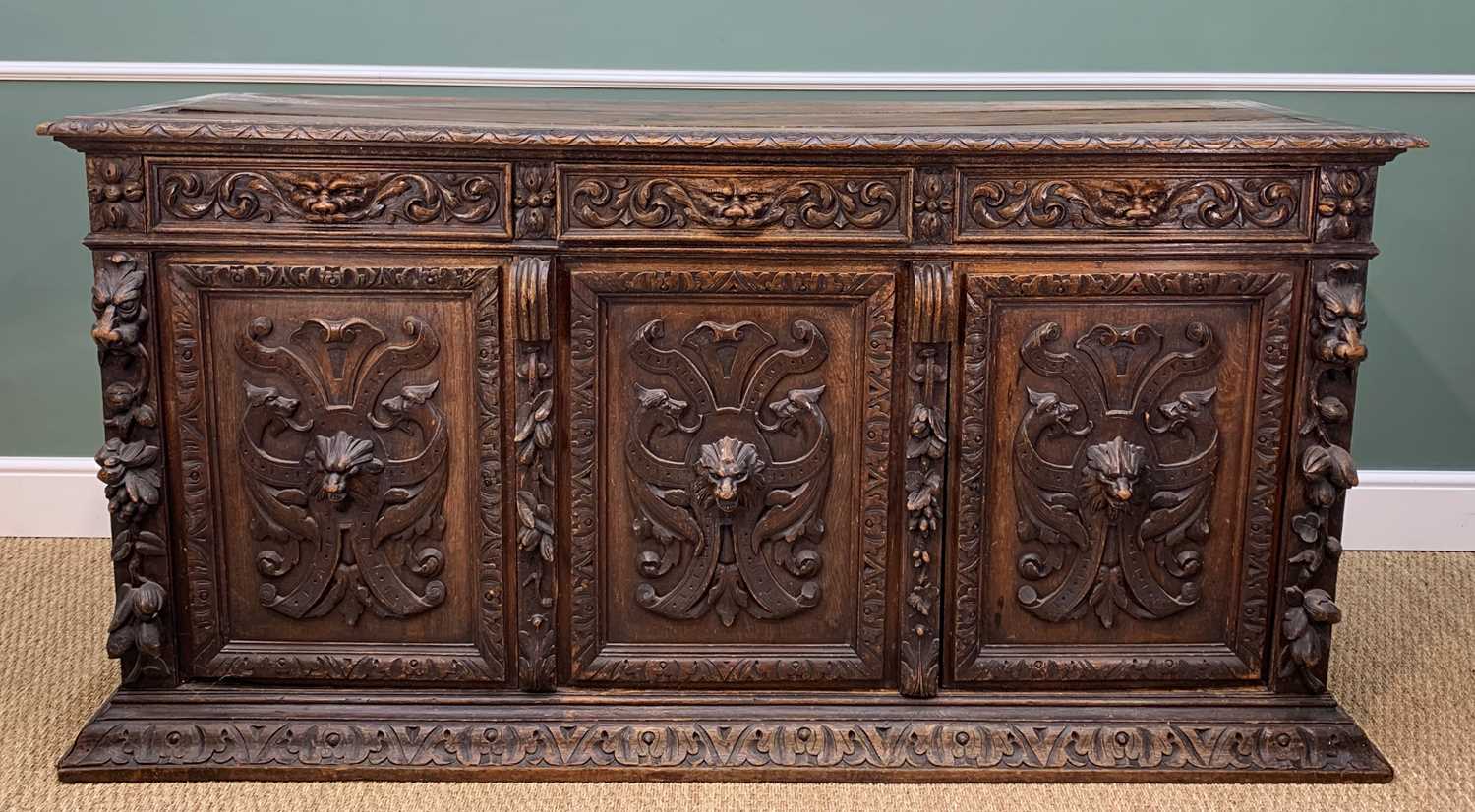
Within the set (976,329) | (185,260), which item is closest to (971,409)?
(976,329)

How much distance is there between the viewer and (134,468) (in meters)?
1.84

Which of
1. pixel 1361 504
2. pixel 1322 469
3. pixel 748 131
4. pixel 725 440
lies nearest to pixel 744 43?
pixel 748 131

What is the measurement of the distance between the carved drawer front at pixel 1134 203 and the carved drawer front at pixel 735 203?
0.10 metres

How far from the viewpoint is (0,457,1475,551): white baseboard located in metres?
2.69

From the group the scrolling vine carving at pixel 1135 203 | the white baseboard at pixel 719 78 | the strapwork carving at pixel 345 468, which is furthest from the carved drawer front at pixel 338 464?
the white baseboard at pixel 719 78

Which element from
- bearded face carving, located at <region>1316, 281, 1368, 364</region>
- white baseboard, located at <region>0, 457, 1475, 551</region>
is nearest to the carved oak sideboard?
bearded face carving, located at <region>1316, 281, 1368, 364</region>

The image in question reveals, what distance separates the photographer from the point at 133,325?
1782 mm

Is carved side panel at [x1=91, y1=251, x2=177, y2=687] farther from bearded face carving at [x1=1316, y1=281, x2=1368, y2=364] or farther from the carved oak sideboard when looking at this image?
bearded face carving at [x1=1316, y1=281, x2=1368, y2=364]

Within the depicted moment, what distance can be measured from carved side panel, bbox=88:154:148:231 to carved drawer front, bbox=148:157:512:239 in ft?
0.06

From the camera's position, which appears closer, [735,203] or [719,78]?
[735,203]

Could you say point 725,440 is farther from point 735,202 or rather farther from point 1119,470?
point 1119,470

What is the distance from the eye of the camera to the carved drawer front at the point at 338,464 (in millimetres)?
1810

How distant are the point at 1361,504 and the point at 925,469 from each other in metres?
1.25

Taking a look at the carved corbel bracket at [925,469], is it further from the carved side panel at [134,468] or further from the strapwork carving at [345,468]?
the carved side panel at [134,468]
